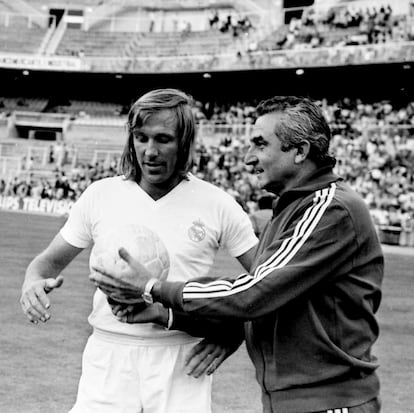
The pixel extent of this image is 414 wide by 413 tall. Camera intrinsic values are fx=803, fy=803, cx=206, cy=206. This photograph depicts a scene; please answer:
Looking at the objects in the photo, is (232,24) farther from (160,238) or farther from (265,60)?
(160,238)

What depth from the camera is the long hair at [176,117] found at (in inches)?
133

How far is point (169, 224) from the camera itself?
11.3 ft

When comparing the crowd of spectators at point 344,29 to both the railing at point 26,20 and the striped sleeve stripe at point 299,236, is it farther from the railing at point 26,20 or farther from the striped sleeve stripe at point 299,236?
the striped sleeve stripe at point 299,236

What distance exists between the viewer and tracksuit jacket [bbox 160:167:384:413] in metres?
2.87

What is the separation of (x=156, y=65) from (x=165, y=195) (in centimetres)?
4170

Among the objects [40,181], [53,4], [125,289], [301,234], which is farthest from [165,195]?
[53,4]

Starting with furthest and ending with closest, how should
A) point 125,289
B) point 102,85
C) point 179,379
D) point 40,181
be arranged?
point 102,85
point 40,181
point 179,379
point 125,289

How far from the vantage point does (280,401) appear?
2975 mm

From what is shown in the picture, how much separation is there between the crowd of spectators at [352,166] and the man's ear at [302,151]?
937 inches

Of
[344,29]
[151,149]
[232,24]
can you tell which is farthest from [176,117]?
[232,24]

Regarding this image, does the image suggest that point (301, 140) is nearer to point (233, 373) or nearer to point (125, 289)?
point (125, 289)

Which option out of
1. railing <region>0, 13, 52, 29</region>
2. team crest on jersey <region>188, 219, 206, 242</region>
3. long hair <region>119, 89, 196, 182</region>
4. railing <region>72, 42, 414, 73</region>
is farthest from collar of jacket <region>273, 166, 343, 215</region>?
railing <region>0, 13, 52, 29</region>

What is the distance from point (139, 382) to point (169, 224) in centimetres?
67

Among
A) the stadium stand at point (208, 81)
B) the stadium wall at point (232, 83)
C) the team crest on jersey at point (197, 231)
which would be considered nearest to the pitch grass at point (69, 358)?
the team crest on jersey at point (197, 231)
